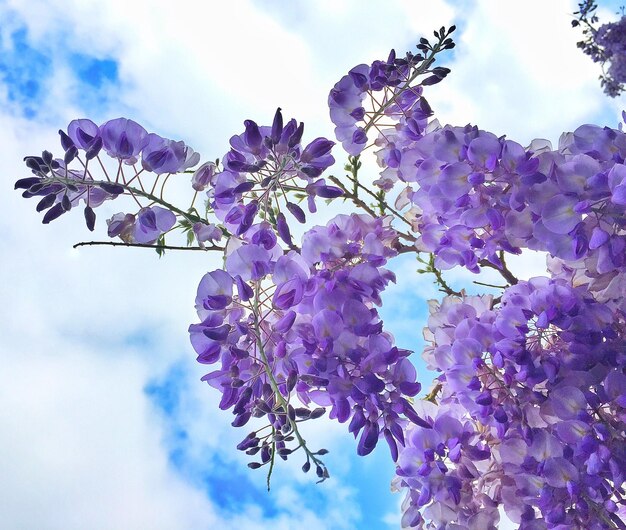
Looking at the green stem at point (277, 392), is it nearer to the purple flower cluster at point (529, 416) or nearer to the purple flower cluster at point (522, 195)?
the purple flower cluster at point (529, 416)

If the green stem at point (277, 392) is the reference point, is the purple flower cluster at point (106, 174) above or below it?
above

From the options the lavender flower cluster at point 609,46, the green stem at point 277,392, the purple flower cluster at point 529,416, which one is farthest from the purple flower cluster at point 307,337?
the lavender flower cluster at point 609,46

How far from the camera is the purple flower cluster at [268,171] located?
1.09 metres

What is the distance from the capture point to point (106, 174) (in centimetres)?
109

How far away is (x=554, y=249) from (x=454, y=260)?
7.6 inches

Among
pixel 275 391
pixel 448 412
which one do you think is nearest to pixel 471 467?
pixel 448 412

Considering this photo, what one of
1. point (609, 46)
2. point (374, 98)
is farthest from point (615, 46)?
point (374, 98)

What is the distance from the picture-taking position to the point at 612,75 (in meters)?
4.64

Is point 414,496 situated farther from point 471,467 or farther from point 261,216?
point 261,216

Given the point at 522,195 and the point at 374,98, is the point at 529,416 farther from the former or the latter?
the point at 374,98

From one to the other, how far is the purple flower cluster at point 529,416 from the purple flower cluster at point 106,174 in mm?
517

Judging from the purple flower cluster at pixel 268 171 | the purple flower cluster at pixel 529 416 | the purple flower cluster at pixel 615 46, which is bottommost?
the purple flower cluster at pixel 529 416

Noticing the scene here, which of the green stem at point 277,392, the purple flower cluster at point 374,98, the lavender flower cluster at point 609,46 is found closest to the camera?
the green stem at point 277,392

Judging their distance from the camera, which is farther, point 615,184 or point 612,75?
point 612,75
